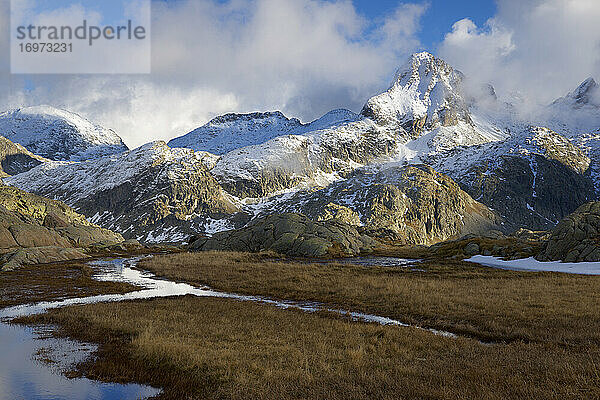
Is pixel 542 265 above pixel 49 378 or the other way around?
the other way around

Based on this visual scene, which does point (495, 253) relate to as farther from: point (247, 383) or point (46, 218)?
point (46, 218)

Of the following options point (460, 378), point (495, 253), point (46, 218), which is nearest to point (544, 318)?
point (460, 378)

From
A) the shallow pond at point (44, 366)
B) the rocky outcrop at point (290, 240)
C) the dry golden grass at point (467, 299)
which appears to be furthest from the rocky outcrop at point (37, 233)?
the shallow pond at point (44, 366)

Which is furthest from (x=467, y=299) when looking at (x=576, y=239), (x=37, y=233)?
(x=37, y=233)

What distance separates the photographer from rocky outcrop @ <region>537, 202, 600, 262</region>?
2311 inches

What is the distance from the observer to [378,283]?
1603 inches

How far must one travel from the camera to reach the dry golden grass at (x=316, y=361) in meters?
12.5

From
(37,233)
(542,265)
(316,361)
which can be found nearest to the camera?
(316,361)

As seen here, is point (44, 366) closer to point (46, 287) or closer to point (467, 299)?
point (467, 299)

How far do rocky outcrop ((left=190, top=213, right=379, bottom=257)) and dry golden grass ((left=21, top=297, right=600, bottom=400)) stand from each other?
7652cm

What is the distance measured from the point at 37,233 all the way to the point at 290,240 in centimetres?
6441

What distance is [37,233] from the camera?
3885 inches

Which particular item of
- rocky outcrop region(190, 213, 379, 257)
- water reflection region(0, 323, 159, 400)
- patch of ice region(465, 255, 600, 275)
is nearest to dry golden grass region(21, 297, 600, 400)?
water reflection region(0, 323, 159, 400)

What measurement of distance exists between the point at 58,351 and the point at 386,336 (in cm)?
1610
